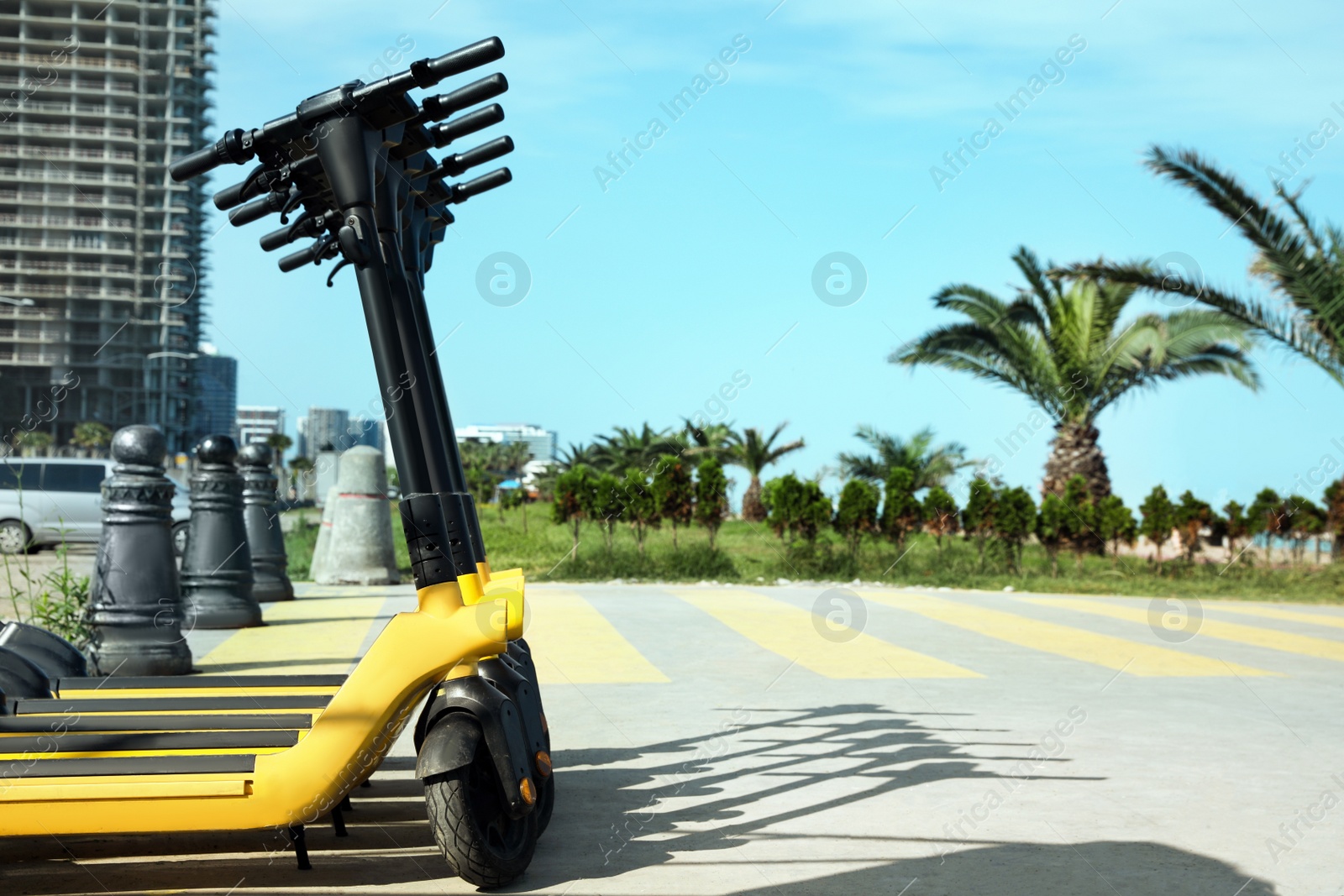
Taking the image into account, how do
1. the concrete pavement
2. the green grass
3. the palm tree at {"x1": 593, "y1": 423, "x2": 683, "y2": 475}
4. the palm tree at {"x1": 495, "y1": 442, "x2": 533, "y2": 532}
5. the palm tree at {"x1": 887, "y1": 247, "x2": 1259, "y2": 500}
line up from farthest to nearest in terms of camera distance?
the palm tree at {"x1": 495, "y1": 442, "x2": 533, "y2": 532}, the palm tree at {"x1": 593, "y1": 423, "x2": 683, "y2": 475}, the palm tree at {"x1": 887, "y1": 247, "x2": 1259, "y2": 500}, the green grass, the concrete pavement

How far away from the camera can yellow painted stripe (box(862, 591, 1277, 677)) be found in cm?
824

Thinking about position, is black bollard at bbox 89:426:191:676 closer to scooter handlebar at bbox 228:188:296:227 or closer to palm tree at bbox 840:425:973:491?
scooter handlebar at bbox 228:188:296:227

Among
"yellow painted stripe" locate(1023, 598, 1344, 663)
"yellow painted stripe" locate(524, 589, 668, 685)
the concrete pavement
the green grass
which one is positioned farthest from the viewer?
the green grass

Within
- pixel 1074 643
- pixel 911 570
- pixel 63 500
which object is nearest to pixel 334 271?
pixel 1074 643

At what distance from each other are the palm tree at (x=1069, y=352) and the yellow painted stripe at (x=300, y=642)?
1175 centimetres

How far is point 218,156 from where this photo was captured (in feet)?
11.7

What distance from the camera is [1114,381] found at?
19.3 meters

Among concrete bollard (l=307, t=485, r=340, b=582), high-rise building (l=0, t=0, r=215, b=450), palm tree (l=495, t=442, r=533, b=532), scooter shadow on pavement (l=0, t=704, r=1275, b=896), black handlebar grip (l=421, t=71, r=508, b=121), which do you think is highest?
high-rise building (l=0, t=0, r=215, b=450)

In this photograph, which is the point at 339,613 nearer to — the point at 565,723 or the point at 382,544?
the point at 382,544

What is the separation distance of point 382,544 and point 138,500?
668 cm

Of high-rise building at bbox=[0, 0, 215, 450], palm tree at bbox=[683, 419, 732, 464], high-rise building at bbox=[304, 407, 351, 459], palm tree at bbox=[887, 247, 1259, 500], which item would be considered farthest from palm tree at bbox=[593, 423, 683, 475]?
high-rise building at bbox=[0, 0, 215, 450]

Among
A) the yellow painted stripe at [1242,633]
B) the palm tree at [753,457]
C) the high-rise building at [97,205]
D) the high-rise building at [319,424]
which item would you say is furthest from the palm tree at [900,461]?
the high-rise building at [97,205]

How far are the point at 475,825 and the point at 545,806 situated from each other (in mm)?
563

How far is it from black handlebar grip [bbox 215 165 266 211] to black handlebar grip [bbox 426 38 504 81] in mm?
799
